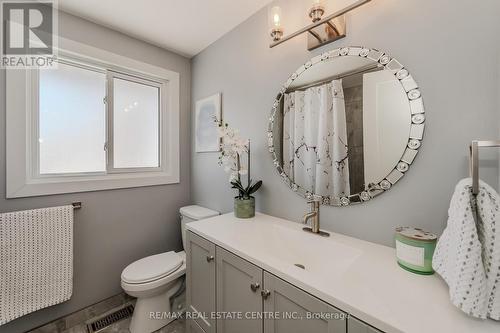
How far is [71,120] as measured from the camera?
1.65 m

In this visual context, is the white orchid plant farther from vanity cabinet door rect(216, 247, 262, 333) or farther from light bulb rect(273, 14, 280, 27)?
light bulb rect(273, 14, 280, 27)

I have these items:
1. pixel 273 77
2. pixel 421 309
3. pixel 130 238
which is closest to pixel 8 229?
pixel 130 238

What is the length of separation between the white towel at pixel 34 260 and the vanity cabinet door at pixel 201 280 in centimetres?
95

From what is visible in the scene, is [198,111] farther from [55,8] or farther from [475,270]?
[475,270]

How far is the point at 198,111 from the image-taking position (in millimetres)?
2107

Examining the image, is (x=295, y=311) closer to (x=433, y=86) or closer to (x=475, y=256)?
(x=475, y=256)

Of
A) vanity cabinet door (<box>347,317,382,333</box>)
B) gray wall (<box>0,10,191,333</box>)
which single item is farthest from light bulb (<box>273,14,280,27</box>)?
vanity cabinet door (<box>347,317,382,333</box>)

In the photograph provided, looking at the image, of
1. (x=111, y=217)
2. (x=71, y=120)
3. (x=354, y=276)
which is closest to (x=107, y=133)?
(x=71, y=120)

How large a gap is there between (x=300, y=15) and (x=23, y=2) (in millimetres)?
1855

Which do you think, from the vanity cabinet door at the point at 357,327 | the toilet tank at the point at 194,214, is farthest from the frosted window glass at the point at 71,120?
the vanity cabinet door at the point at 357,327

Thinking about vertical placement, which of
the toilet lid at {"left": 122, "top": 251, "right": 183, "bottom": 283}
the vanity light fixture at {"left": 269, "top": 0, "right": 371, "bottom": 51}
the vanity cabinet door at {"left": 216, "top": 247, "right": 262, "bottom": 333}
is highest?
the vanity light fixture at {"left": 269, "top": 0, "right": 371, "bottom": 51}

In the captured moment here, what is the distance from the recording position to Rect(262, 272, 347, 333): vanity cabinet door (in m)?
0.63

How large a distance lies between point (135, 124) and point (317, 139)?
1736mm

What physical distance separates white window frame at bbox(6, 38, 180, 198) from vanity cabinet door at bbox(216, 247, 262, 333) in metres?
1.29
